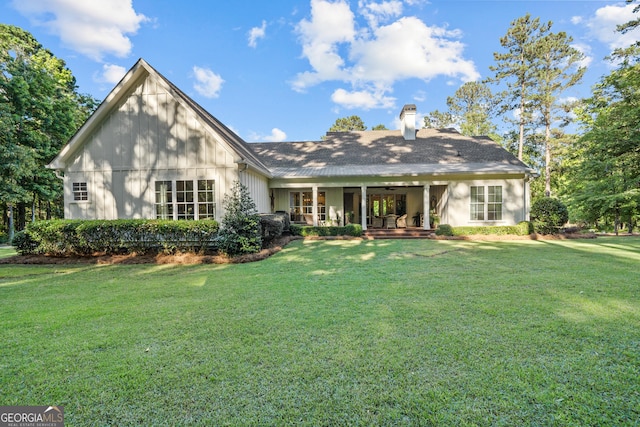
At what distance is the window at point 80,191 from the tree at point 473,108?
117 ft

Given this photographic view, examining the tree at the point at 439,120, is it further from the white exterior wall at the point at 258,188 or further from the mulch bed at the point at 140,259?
the mulch bed at the point at 140,259

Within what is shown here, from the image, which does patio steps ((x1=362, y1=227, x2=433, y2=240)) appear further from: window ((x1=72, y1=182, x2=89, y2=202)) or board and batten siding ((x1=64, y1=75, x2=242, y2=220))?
window ((x1=72, y1=182, x2=89, y2=202))

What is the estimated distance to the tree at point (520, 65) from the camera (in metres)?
21.6

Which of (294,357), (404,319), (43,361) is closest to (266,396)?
(294,357)

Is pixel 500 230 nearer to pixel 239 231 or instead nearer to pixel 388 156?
pixel 388 156

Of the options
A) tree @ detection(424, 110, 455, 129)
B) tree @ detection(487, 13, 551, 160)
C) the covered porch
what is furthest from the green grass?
tree @ detection(424, 110, 455, 129)

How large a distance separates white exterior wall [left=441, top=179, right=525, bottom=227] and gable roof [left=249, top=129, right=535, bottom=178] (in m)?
0.73

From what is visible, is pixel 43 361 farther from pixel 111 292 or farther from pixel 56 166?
pixel 56 166

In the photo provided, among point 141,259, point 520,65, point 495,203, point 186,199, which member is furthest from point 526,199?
point 141,259

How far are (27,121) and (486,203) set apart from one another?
29043 millimetres

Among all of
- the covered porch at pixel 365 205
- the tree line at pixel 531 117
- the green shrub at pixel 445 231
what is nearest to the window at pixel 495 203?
the covered porch at pixel 365 205

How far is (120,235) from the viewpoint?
886 centimetres

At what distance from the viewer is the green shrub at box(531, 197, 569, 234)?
11.9 metres

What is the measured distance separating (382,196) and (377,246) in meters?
7.15
